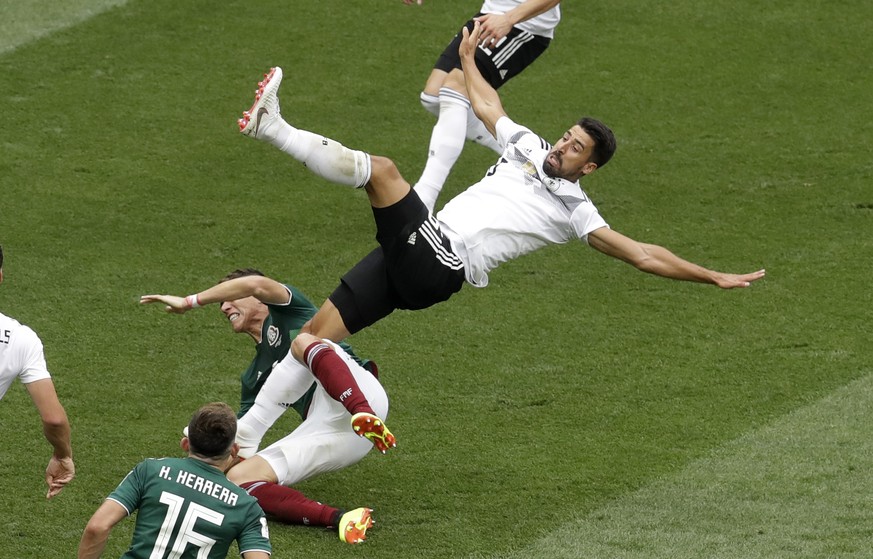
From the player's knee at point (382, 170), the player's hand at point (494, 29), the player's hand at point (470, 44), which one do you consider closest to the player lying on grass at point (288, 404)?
the player's knee at point (382, 170)

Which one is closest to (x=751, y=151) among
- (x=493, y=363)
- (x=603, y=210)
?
(x=603, y=210)

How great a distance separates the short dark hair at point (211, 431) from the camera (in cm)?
535

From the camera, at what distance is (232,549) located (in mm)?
7141

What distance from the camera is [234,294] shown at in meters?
7.44

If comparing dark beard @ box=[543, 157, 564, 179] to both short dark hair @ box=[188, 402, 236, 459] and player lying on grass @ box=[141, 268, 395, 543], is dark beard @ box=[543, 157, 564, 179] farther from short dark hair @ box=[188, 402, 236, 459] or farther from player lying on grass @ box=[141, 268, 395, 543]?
short dark hair @ box=[188, 402, 236, 459]

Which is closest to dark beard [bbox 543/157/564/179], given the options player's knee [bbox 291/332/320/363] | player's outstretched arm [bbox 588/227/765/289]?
player's outstretched arm [bbox 588/227/765/289]

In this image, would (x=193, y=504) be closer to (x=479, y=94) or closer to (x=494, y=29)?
(x=479, y=94)

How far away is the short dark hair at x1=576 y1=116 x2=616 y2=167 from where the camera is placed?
780 cm

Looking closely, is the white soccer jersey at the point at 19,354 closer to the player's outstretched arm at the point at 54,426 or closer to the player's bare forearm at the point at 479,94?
the player's outstretched arm at the point at 54,426

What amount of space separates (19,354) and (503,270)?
555 centimetres

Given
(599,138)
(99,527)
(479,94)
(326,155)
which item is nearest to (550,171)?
(599,138)

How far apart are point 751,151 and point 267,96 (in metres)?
7.00

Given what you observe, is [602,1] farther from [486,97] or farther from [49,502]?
[49,502]

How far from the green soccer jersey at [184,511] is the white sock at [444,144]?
398 cm
